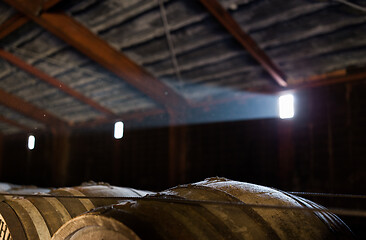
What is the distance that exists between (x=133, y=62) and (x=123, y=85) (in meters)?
1.45

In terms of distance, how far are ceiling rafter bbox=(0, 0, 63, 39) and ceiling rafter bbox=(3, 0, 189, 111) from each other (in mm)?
247

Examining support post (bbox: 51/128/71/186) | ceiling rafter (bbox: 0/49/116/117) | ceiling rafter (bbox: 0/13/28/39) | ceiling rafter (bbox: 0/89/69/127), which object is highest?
ceiling rafter (bbox: 0/13/28/39)

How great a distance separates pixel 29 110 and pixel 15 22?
5322mm

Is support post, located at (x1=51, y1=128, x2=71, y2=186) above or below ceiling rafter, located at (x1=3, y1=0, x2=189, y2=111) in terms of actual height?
below

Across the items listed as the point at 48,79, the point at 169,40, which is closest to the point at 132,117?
the point at 48,79

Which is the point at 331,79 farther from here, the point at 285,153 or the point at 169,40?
the point at 169,40

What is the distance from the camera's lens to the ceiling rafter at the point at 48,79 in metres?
8.38

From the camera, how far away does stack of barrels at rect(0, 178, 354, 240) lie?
1.36m

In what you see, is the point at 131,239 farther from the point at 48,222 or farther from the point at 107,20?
the point at 107,20

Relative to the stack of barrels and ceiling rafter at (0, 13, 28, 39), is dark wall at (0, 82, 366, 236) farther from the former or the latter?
ceiling rafter at (0, 13, 28, 39)

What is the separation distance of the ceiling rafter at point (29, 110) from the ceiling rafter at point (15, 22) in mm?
3664

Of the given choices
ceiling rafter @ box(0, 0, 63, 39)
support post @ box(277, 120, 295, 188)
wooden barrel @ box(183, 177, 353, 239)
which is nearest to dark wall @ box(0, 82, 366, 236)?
support post @ box(277, 120, 295, 188)

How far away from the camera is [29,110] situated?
37.2 feet

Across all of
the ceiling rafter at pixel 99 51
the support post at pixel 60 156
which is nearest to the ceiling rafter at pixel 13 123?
the support post at pixel 60 156
